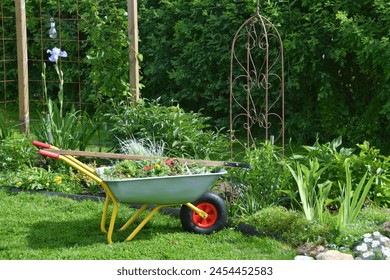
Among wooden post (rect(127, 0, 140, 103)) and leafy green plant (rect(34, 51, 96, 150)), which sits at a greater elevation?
wooden post (rect(127, 0, 140, 103))

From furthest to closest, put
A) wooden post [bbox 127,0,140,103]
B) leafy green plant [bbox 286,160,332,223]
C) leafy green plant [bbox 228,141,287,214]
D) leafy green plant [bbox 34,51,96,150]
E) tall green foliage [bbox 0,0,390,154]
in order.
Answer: tall green foliage [bbox 0,0,390,154] → wooden post [bbox 127,0,140,103] → leafy green plant [bbox 34,51,96,150] → leafy green plant [bbox 228,141,287,214] → leafy green plant [bbox 286,160,332,223]

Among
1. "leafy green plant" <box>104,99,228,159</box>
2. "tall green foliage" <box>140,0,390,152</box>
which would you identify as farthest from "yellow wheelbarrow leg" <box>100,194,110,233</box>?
"tall green foliage" <box>140,0,390,152</box>

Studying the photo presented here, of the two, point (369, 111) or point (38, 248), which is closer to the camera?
point (38, 248)

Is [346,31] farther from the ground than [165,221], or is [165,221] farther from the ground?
[346,31]

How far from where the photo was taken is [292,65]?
7.91 metres

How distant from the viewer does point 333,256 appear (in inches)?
177

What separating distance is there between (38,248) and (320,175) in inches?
79.7

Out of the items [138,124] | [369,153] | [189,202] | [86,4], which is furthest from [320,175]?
[86,4]

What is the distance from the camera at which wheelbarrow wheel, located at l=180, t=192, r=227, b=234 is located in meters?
5.20

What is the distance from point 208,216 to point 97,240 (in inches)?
30.7

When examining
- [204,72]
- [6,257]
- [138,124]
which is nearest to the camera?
[6,257]

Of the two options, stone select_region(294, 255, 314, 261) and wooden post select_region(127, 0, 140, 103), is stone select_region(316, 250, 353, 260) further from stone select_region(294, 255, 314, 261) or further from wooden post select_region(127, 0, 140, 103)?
wooden post select_region(127, 0, 140, 103)

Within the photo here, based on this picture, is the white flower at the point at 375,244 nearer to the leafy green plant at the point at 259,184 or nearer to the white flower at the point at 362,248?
the white flower at the point at 362,248

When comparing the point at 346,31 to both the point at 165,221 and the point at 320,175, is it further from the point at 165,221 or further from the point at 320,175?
the point at 165,221
